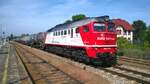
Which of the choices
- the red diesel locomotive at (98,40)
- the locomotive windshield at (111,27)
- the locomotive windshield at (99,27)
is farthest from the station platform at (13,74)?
the locomotive windshield at (111,27)

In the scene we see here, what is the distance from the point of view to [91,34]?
1798 centimetres

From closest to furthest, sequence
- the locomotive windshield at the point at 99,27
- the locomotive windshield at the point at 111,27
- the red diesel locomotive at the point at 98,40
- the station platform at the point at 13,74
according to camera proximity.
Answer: the station platform at the point at 13,74 < the red diesel locomotive at the point at 98,40 < the locomotive windshield at the point at 99,27 < the locomotive windshield at the point at 111,27

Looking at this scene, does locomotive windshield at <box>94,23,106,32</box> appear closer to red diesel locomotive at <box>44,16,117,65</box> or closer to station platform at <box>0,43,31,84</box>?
red diesel locomotive at <box>44,16,117,65</box>

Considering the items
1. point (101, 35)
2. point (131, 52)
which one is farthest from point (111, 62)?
point (131, 52)

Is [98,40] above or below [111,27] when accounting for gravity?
below

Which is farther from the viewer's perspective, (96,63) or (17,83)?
(96,63)

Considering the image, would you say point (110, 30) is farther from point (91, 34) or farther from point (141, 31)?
point (141, 31)

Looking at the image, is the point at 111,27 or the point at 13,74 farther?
the point at 111,27

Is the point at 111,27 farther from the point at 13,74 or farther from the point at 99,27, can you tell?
the point at 13,74

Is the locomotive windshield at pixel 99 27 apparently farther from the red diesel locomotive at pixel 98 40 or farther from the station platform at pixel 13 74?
the station platform at pixel 13 74

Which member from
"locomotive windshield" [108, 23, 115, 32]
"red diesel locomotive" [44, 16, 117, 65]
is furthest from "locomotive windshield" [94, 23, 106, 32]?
"locomotive windshield" [108, 23, 115, 32]

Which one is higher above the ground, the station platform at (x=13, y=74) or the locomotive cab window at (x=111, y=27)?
the locomotive cab window at (x=111, y=27)

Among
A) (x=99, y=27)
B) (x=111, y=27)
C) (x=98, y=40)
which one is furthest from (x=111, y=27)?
(x=98, y=40)

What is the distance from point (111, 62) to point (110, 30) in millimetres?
2258
